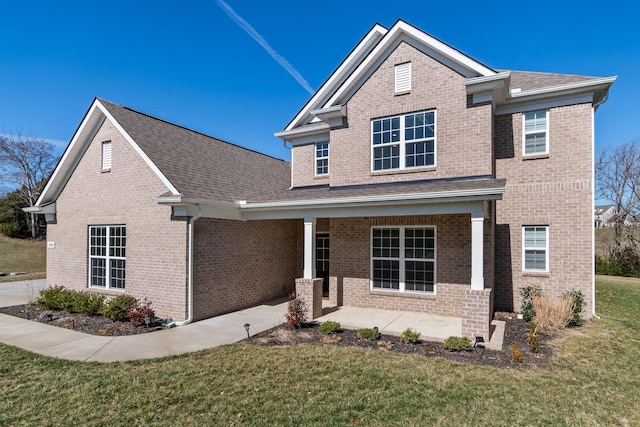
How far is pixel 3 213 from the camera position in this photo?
1446 inches

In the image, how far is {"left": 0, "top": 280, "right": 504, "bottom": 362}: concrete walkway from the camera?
25.4 ft

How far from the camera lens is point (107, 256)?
39.2ft

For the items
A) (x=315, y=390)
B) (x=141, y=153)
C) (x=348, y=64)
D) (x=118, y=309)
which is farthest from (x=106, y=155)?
(x=315, y=390)

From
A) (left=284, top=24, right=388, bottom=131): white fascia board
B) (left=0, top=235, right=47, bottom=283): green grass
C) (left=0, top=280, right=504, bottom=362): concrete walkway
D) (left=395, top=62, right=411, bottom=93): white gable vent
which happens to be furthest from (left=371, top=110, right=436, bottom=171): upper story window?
(left=0, top=235, right=47, bottom=283): green grass

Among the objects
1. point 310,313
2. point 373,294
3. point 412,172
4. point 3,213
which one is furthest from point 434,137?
point 3,213

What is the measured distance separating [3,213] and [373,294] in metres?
42.4

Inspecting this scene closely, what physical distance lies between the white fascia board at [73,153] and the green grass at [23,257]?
37.1ft

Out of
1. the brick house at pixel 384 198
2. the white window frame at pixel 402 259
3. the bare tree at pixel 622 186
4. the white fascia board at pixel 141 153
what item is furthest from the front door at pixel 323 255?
the bare tree at pixel 622 186

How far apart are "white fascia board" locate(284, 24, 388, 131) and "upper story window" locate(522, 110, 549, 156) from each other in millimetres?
5712

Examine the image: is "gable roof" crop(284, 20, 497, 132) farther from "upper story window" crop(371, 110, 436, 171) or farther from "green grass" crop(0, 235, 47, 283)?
"green grass" crop(0, 235, 47, 283)

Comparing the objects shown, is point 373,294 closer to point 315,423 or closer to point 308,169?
point 308,169

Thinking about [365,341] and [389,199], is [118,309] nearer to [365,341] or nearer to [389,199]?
[365,341]

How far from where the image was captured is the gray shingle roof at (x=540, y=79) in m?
A: 11.1

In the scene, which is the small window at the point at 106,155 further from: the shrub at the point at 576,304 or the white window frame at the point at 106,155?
the shrub at the point at 576,304
